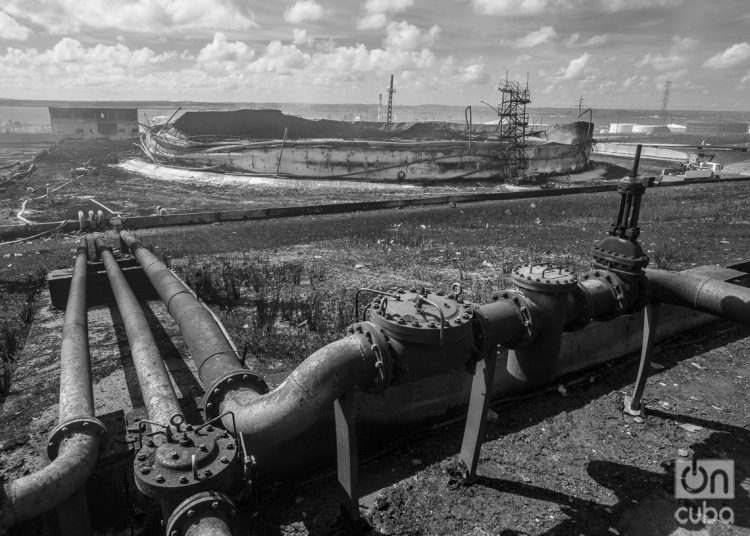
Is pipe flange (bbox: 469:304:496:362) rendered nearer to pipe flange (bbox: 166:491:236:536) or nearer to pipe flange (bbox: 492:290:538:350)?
pipe flange (bbox: 492:290:538:350)

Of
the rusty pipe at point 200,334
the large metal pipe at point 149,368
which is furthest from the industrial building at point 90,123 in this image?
the large metal pipe at point 149,368

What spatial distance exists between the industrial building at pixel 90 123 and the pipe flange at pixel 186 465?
170 ft

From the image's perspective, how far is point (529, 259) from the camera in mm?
9672

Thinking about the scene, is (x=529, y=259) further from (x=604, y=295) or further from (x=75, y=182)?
(x=75, y=182)

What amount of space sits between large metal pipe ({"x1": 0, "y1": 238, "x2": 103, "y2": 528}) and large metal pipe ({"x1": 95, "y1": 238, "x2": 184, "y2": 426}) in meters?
0.34

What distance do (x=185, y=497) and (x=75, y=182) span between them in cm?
2353

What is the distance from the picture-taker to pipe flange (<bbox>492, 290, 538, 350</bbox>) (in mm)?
3355

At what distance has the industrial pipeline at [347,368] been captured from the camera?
223 cm

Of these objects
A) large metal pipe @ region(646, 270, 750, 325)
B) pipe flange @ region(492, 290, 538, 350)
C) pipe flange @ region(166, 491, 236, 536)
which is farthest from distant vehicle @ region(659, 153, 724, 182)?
pipe flange @ region(166, 491, 236, 536)

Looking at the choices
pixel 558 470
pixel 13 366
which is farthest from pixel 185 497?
pixel 13 366

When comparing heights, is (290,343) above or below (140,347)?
below

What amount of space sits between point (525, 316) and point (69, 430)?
10.4 feet

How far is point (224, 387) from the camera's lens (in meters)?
3.15

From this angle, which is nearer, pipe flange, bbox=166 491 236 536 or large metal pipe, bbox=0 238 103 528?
pipe flange, bbox=166 491 236 536
